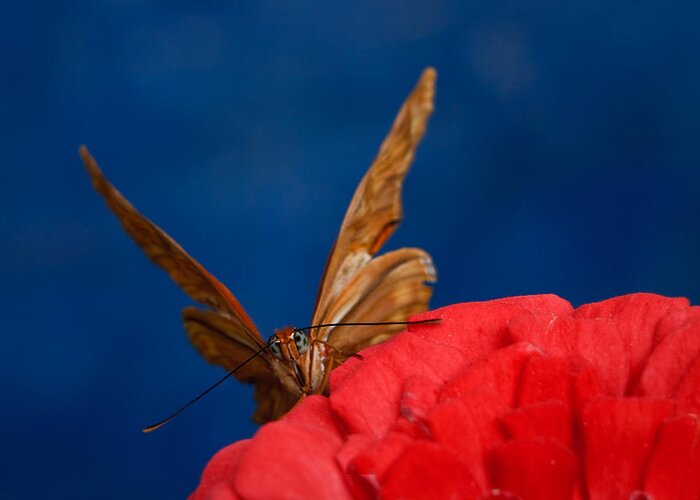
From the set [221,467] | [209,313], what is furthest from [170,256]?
[221,467]

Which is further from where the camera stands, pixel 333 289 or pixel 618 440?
pixel 333 289

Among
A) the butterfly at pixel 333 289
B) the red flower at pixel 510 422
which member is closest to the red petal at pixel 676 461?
the red flower at pixel 510 422

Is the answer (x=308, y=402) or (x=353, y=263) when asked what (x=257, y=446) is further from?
(x=353, y=263)

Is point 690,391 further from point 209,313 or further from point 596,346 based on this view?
point 209,313

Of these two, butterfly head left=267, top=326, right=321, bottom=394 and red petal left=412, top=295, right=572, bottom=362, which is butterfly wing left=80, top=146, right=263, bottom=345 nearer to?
butterfly head left=267, top=326, right=321, bottom=394

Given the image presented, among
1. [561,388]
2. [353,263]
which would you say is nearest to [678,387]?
[561,388]

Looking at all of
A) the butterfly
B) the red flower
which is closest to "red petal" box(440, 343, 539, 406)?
the red flower
